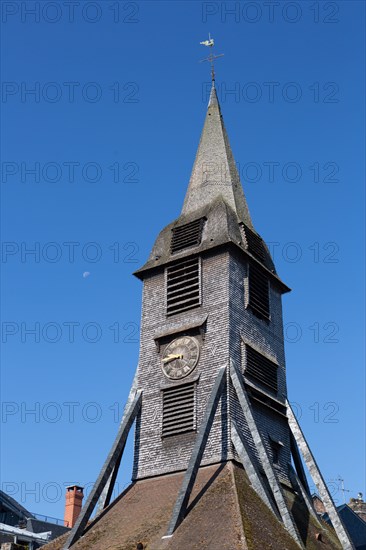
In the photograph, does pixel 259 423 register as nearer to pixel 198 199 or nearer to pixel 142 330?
pixel 142 330

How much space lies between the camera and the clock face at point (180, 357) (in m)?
30.7

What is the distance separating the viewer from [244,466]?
27.3 m

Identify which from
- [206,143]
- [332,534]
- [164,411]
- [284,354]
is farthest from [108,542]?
[206,143]

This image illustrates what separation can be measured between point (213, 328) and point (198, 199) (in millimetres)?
7232

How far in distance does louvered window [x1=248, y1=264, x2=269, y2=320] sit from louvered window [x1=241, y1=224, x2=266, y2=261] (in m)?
0.70

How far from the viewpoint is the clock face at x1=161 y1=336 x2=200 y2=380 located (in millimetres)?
30734

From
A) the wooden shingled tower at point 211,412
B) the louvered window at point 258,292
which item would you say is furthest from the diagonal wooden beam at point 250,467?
the louvered window at point 258,292

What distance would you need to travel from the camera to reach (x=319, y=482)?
29562 mm

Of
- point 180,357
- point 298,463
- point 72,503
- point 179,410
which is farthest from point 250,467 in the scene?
point 72,503

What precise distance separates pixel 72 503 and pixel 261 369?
14.6m

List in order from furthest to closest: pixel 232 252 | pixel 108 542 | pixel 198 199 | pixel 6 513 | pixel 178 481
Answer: pixel 6 513 < pixel 198 199 < pixel 232 252 < pixel 178 481 < pixel 108 542

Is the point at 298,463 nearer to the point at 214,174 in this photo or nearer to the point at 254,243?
the point at 254,243

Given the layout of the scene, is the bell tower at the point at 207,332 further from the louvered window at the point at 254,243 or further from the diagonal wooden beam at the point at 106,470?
the diagonal wooden beam at the point at 106,470

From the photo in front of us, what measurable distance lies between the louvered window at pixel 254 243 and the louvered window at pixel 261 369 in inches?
177
